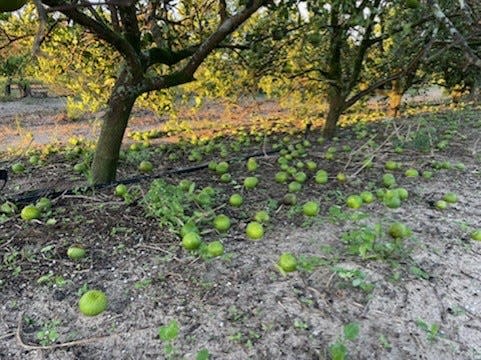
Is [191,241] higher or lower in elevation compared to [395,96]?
lower

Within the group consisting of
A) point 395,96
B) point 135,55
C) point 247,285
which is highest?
point 135,55

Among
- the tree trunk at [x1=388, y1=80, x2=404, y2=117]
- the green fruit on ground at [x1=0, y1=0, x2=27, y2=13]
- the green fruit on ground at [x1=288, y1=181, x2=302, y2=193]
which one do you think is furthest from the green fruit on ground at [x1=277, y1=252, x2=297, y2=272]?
the tree trunk at [x1=388, y1=80, x2=404, y2=117]

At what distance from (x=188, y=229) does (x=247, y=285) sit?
0.72m

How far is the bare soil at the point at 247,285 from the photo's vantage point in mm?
2199

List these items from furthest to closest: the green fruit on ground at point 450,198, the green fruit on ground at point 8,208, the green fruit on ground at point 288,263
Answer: the green fruit on ground at point 450,198 < the green fruit on ground at point 8,208 < the green fruit on ground at point 288,263

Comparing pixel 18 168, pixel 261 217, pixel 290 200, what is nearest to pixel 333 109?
pixel 290 200

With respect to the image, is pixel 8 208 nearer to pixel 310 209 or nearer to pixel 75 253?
pixel 75 253

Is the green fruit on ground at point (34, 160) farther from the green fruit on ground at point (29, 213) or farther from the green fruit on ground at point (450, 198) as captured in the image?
the green fruit on ground at point (450, 198)

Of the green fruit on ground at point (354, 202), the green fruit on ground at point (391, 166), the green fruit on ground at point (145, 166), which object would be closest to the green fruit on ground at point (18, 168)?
the green fruit on ground at point (145, 166)

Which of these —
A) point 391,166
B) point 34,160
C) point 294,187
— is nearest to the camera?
point 294,187

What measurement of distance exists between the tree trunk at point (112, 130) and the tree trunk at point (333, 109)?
3.96 metres

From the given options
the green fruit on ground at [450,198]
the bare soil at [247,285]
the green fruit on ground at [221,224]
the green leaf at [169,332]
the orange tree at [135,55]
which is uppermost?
the orange tree at [135,55]

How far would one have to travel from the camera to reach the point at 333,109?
725 centimetres

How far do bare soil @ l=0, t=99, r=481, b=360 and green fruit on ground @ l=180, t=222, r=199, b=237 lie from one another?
0.12m
